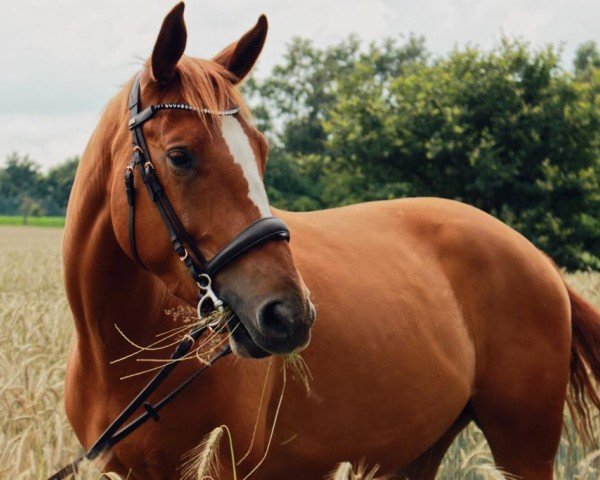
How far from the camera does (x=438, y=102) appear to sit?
19.8 metres

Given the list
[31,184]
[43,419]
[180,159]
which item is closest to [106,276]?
[180,159]

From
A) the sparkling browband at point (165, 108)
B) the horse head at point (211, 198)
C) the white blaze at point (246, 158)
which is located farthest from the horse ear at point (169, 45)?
the white blaze at point (246, 158)

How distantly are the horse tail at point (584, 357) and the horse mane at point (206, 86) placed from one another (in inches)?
107

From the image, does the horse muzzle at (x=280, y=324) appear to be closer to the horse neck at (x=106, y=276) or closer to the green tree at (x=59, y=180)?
the horse neck at (x=106, y=276)

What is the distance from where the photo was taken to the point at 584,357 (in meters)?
4.69

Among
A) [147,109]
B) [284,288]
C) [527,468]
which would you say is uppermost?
[147,109]

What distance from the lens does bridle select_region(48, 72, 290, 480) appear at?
262 centimetres

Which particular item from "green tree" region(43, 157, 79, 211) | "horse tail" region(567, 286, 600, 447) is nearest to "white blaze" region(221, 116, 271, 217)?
"horse tail" region(567, 286, 600, 447)

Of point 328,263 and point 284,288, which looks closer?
point 284,288

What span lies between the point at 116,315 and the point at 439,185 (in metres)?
17.1

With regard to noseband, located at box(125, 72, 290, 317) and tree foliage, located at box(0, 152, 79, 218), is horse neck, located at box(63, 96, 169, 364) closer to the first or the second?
noseband, located at box(125, 72, 290, 317)

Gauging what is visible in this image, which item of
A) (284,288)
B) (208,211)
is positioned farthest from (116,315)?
(284,288)

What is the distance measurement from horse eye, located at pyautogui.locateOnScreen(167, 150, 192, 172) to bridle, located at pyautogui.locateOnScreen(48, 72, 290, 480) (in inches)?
3.7

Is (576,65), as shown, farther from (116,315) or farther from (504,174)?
(116,315)
